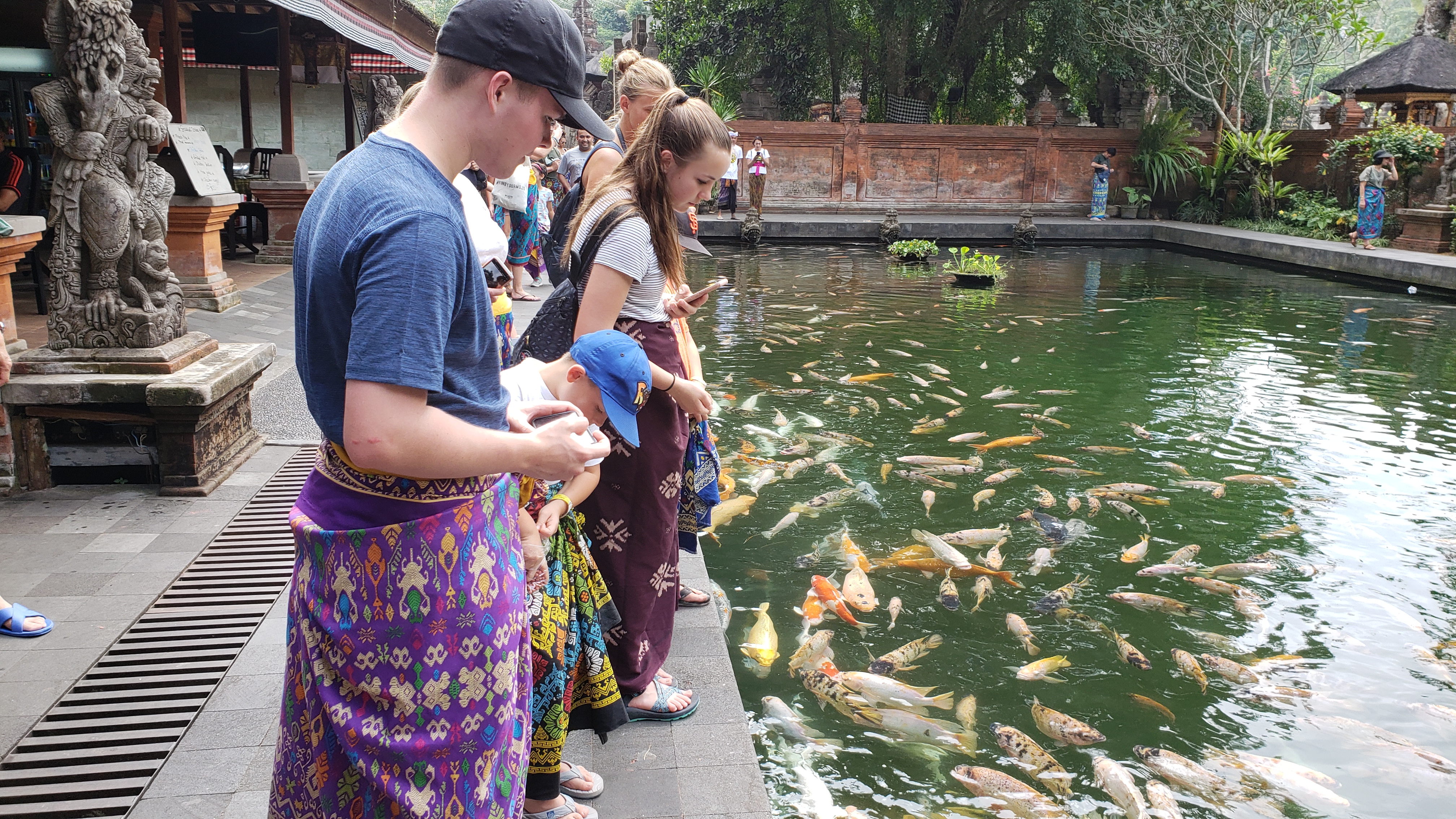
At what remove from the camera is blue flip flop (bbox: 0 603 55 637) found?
320cm

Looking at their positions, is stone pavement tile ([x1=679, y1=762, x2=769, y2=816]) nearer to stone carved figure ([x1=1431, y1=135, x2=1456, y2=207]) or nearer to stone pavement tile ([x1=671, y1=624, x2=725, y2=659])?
stone pavement tile ([x1=671, y1=624, x2=725, y2=659])

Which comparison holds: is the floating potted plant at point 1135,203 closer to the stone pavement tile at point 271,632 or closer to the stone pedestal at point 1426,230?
the stone pedestal at point 1426,230

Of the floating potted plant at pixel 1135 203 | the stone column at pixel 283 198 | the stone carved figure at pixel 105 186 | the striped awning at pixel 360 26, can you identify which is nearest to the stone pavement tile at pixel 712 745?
the stone carved figure at pixel 105 186

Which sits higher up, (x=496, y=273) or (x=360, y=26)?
(x=360, y=26)

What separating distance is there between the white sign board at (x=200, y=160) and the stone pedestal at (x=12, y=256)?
328 centimetres

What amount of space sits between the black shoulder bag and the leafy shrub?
23.2 meters

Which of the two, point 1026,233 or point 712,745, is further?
point 1026,233

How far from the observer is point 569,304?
2.77m

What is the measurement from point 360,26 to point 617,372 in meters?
10.8

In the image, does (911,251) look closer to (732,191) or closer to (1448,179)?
(732,191)

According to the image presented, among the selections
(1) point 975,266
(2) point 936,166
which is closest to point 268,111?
(1) point 975,266

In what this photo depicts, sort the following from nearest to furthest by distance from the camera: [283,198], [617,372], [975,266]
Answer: [617,372]
[283,198]
[975,266]

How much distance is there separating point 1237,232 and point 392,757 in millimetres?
21552

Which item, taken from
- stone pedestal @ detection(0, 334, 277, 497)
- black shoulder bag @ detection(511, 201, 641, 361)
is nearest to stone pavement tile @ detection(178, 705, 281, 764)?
black shoulder bag @ detection(511, 201, 641, 361)
